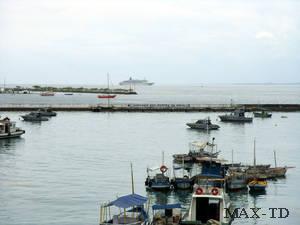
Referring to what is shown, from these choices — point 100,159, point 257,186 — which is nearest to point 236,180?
point 257,186

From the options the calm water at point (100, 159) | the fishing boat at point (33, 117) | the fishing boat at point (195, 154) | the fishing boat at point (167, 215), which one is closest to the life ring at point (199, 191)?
the fishing boat at point (167, 215)

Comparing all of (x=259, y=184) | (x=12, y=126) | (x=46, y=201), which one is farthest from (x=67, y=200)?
(x=12, y=126)

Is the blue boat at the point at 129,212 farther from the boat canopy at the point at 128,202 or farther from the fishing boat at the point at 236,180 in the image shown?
the fishing boat at the point at 236,180

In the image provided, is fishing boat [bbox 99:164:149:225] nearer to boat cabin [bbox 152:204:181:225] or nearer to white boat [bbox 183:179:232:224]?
boat cabin [bbox 152:204:181:225]

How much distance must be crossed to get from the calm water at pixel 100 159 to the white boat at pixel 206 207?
2.84 m

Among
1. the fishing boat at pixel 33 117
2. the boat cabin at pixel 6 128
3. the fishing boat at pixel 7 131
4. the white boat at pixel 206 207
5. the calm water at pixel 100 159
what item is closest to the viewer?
the white boat at pixel 206 207

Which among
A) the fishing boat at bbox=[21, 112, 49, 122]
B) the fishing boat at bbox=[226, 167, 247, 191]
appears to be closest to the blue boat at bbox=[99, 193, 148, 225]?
the fishing boat at bbox=[226, 167, 247, 191]

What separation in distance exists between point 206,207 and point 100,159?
23.6 metres

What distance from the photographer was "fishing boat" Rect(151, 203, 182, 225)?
25.4 metres

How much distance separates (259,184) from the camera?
35812 mm

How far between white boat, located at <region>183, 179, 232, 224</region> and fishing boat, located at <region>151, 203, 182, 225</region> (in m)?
0.59

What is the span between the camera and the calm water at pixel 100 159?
1251 inches

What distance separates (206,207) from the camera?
26719 millimetres

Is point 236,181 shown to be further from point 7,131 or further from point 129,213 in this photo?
point 7,131
